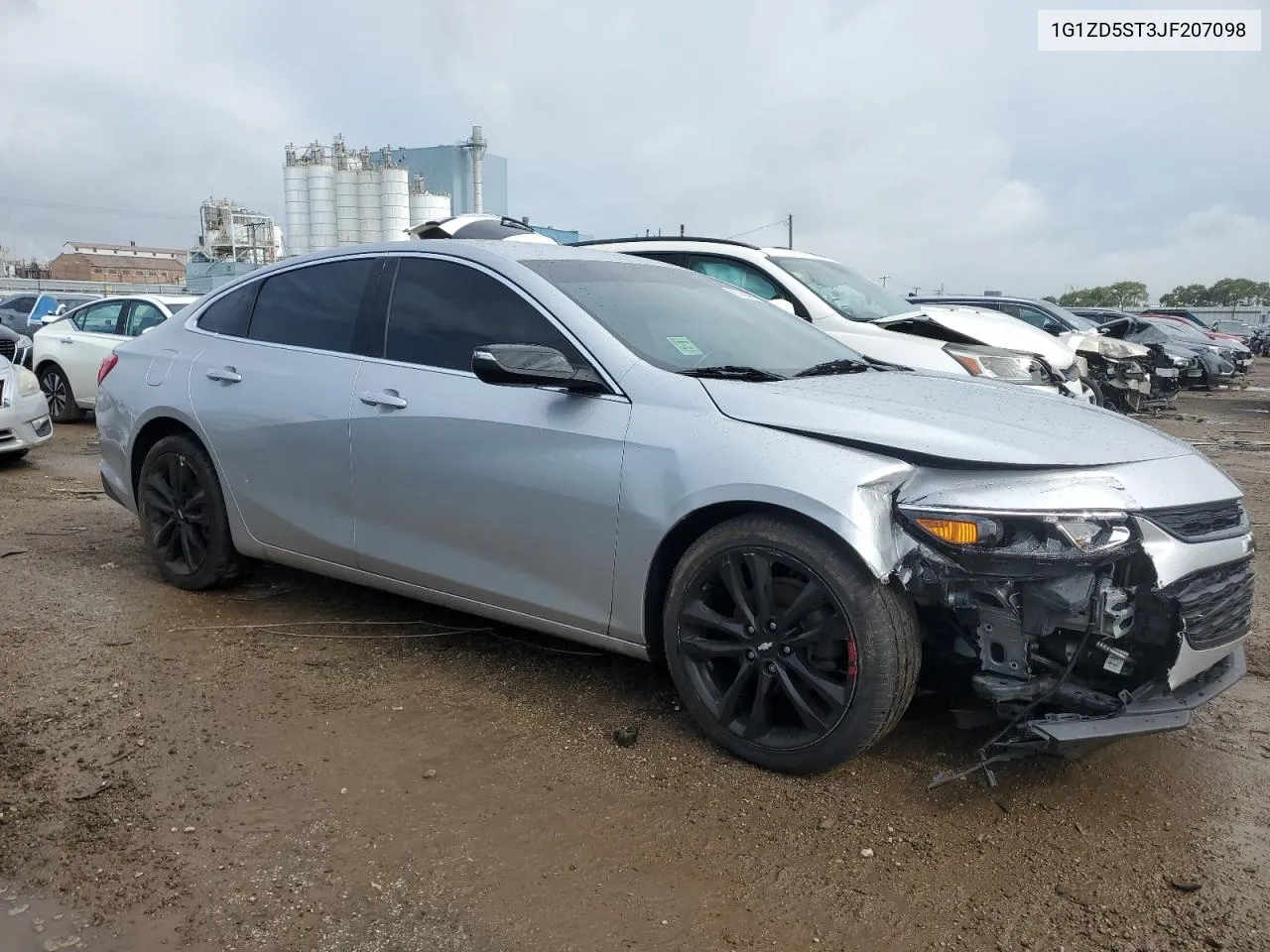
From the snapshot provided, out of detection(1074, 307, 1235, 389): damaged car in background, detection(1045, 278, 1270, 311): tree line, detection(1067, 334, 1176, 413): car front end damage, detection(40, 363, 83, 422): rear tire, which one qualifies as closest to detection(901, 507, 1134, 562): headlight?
detection(1067, 334, 1176, 413): car front end damage

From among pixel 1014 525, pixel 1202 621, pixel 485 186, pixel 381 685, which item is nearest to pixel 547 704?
pixel 381 685

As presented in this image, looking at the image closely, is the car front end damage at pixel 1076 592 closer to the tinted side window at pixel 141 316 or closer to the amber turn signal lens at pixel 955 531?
the amber turn signal lens at pixel 955 531

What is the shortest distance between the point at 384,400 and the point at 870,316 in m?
4.89

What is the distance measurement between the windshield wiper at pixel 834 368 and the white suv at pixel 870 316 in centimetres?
292

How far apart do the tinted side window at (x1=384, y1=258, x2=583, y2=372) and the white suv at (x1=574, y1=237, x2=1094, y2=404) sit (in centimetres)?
317

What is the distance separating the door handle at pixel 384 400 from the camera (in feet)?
12.6

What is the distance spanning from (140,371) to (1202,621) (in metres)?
4.61

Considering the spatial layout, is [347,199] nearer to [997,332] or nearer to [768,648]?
[997,332]

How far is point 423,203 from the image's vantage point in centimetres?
4706

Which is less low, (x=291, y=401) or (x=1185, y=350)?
(x=1185, y=350)

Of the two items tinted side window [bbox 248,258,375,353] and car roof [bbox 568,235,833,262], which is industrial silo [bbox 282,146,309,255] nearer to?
car roof [bbox 568,235,833,262]

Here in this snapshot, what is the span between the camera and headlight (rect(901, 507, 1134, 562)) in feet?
8.80

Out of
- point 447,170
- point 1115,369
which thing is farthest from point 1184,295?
point 1115,369

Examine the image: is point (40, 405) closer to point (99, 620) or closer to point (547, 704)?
point (99, 620)
